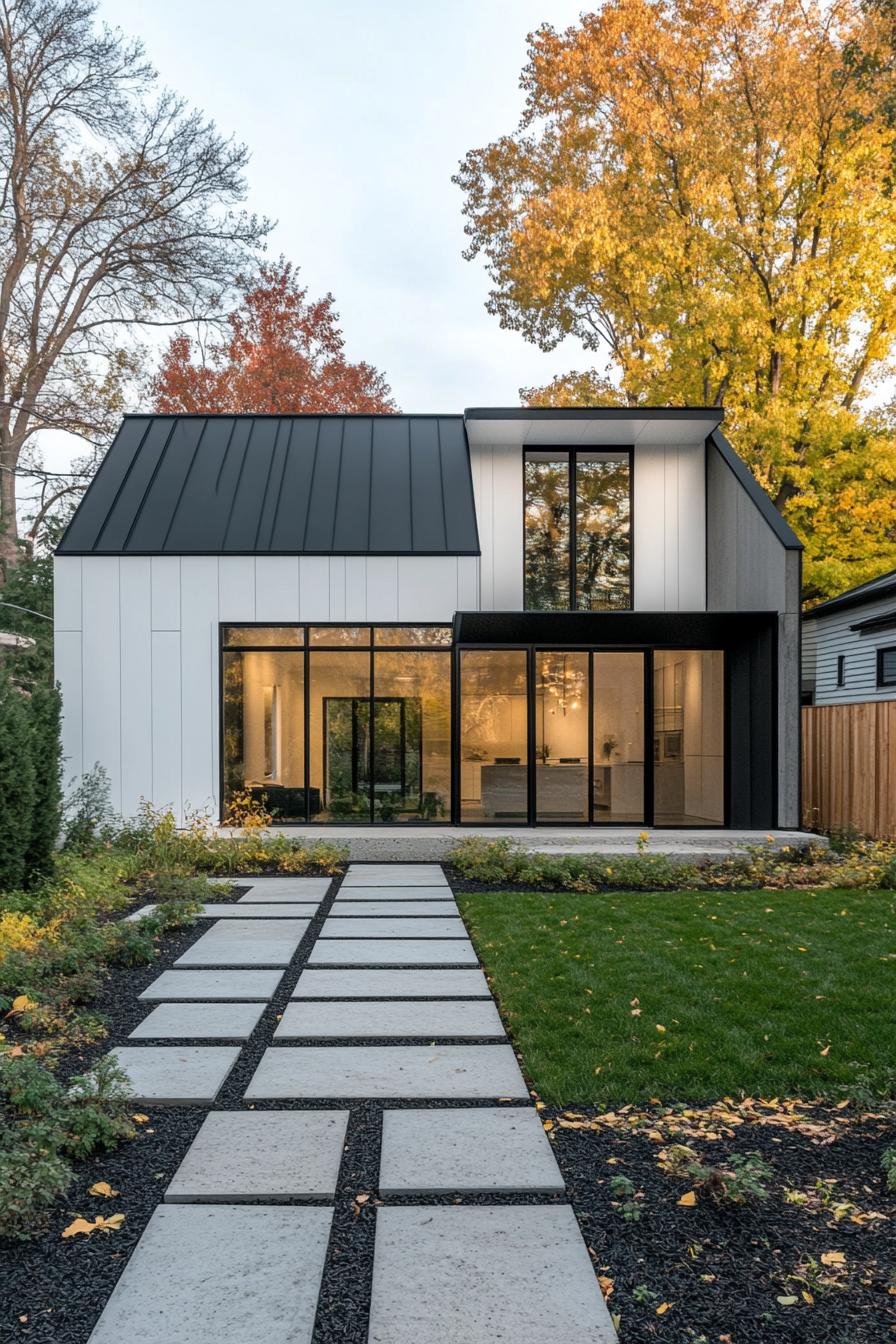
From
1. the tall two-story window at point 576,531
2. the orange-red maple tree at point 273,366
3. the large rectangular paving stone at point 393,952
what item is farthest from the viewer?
the orange-red maple tree at point 273,366

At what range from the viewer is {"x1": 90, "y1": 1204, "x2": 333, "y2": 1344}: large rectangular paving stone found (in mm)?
2338

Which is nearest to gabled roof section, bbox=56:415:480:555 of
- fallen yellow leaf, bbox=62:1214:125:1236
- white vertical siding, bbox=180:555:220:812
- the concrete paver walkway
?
white vertical siding, bbox=180:555:220:812

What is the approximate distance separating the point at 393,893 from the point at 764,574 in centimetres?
615

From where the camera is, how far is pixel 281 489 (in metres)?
12.7

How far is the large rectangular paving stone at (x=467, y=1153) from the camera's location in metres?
3.06

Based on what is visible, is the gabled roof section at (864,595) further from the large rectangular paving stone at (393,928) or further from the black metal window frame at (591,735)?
the large rectangular paving stone at (393,928)

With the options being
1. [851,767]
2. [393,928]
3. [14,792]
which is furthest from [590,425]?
[14,792]

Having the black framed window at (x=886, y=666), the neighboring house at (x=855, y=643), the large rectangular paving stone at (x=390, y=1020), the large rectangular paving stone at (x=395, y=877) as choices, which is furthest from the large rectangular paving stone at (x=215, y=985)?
the black framed window at (x=886, y=666)

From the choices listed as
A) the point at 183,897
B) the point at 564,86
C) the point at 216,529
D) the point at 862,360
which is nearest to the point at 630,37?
the point at 564,86

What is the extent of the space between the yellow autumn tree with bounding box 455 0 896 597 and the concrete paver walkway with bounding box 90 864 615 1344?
524 inches

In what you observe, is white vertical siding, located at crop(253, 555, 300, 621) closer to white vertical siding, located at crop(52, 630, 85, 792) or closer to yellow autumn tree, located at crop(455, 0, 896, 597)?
white vertical siding, located at crop(52, 630, 85, 792)

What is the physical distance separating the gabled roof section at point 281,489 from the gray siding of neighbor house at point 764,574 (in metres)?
3.39

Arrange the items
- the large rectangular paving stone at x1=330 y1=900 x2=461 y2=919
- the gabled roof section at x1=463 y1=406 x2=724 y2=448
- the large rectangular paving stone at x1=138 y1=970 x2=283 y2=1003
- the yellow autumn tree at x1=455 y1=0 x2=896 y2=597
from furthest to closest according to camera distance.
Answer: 1. the yellow autumn tree at x1=455 y1=0 x2=896 y2=597
2. the gabled roof section at x1=463 y1=406 x2=724 y2=448
3. the large rectangular paving stone at x1=330 y1=900 x2=461 y2=919
4. the large rectangular paving stone at x1=138 y1=970 x2=283 y2=1003

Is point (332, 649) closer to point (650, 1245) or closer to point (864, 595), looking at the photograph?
point (864, 595)
